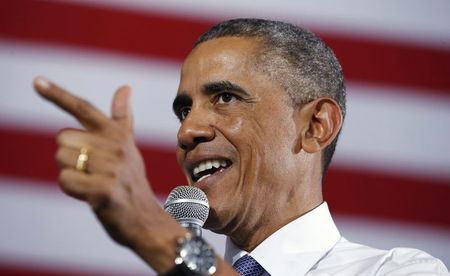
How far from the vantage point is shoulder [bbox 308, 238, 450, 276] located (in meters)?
1.53

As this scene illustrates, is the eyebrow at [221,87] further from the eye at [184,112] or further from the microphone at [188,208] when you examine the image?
the microphone at [188,208]

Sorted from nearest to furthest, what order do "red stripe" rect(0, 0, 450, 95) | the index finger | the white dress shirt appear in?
the index finger → the white dress shirt → "red stripe" rect(0, 0, 450, 95)

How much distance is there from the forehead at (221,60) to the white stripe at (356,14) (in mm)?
847

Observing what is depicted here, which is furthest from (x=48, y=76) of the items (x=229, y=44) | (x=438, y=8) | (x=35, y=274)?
(x=438, y=8)

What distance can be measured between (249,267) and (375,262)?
0.72ft

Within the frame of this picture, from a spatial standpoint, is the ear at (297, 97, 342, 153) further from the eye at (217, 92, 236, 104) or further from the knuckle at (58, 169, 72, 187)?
the knuckle at (58, 169, 72, 187)

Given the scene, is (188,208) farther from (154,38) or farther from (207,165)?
(154,38)

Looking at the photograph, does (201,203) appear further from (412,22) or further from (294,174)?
(412,22)

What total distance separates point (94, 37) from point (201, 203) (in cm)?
130

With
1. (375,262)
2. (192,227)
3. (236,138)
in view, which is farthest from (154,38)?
(192,227)

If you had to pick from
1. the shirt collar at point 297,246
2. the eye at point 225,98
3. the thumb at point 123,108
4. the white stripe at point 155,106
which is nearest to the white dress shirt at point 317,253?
the shirt collar at point 297,246

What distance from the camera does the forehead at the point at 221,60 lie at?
174cm

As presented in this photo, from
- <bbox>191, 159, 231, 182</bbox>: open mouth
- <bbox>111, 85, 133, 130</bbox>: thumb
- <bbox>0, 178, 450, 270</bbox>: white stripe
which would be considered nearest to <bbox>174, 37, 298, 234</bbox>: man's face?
<bbox>191, 159, 231, 182</bbox>: open mouth

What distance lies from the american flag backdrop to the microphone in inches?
44.1
